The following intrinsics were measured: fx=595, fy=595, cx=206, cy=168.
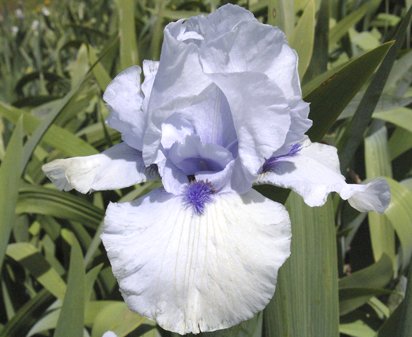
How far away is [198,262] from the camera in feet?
1.69

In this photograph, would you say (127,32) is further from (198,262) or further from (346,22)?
(198,262)

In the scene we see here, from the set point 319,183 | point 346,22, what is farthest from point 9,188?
point 346,22

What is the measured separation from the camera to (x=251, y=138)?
58 centimetres

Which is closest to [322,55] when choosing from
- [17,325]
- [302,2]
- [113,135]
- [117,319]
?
[302,2]

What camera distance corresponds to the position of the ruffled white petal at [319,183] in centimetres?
57

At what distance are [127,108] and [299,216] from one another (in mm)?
247

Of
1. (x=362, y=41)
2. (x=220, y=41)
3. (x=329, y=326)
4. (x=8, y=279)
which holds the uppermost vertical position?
(x=220, y=41)

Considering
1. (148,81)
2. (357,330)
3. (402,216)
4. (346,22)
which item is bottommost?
(357,330)

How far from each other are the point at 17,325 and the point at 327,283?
580 millimetres

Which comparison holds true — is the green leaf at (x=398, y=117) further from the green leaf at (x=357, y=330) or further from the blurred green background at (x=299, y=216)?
the green leaf at (x=357, y=330)

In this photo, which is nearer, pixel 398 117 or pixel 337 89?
pixel 337 89

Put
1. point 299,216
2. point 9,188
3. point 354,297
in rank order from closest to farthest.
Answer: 1. point 299,216
2. point 9,188
3. point 354,297

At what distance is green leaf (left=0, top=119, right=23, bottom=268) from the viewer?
0.81 m

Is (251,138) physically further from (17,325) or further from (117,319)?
(17,325)
